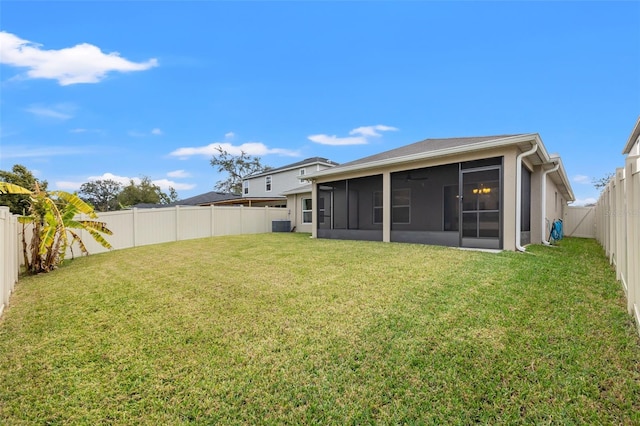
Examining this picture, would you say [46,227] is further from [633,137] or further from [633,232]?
[633,137]

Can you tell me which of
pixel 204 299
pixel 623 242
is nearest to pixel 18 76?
pixel 204 299

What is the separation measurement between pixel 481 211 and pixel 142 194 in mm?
45468

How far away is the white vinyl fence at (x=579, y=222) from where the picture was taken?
1666cm

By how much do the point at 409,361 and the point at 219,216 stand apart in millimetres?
14703

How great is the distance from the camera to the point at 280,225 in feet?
58.5

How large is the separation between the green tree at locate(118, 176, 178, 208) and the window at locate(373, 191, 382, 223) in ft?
127

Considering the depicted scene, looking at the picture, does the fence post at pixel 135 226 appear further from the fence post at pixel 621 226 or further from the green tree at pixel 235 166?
the green tree at pixel 235 166

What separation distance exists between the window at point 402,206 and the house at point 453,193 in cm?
4

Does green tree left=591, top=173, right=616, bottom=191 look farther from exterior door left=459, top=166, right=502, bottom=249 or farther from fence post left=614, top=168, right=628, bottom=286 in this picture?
fence post left=614, top=168, right=628, bottom=286

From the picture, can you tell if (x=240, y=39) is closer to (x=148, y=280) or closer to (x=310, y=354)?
(x=148, y=280)

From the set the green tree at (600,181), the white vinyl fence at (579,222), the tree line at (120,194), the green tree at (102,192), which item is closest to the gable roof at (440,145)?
the white vinyl fence at (579,222)

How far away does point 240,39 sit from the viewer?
12.6 m

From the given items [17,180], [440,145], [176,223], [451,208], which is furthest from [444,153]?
[17,180]

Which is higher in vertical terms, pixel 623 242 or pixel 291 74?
pixel 291 74
